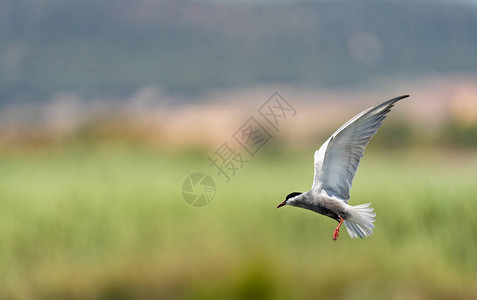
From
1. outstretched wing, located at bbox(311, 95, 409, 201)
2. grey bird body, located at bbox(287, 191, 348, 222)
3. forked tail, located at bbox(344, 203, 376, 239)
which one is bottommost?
forked tail, located at bbox(344, 203, 376, 239)

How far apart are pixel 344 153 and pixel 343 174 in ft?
0.18

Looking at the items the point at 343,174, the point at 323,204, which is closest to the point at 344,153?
the point at 343,174

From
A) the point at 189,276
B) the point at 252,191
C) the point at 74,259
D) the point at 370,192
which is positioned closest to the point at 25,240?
the point at 74,259

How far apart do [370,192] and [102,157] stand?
2.49m

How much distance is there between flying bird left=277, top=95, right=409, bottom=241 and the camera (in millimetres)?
1438

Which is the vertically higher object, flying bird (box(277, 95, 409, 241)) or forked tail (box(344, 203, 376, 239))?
flying bird (box(277, 95, 409, 241))

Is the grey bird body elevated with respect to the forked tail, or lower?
elevated

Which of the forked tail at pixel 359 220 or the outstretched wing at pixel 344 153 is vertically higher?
the outstretched wing at pixel 344 153

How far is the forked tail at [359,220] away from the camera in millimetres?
1407

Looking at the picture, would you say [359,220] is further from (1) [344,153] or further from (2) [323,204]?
(1) [344,153]

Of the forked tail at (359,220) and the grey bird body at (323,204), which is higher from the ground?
the grey bird body at (323,204)

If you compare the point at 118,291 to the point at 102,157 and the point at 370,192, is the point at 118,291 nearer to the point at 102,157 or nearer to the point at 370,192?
the point at 102,157

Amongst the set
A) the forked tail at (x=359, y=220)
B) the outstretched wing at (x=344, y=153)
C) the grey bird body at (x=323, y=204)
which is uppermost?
the outstretched wing at (x=344, y=153)

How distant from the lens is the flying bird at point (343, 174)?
4.72 feet
